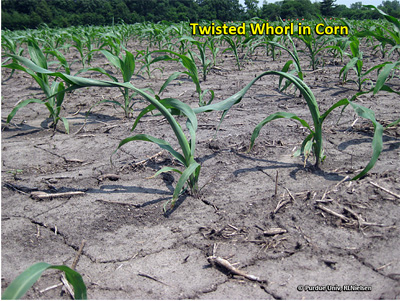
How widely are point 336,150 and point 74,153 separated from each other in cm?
144

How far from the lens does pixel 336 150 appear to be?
1.77 meters

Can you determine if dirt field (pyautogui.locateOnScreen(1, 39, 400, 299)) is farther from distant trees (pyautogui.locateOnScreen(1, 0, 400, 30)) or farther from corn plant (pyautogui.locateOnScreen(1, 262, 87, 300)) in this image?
distant trees (pyautogui.locateOnScreen(1, 0, 400, 30))

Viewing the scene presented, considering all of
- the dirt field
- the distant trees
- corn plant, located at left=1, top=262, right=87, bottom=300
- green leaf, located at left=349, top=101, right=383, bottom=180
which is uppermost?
the distant trees

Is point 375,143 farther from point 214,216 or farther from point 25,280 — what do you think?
point 25,280

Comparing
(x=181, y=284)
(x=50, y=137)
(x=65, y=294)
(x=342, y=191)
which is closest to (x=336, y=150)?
(x=342, y=191)

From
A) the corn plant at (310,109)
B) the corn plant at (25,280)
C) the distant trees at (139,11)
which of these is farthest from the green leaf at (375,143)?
the distant trees at (139,11)

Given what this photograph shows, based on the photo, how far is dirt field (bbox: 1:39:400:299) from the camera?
3.22 ft

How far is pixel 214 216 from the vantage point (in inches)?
51.0

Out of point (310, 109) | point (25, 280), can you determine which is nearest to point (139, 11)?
point (310, 109)

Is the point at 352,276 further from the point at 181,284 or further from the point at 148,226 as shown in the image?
the point at 148,226

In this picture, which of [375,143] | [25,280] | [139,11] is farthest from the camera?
[139,11]

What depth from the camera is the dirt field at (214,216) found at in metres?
0.98

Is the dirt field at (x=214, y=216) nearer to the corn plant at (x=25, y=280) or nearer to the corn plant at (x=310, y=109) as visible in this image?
the corn plant at (x=310, y=109)

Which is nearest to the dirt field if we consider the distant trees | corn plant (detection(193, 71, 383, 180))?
corn plant (detection(193, 71, 383, 180))
